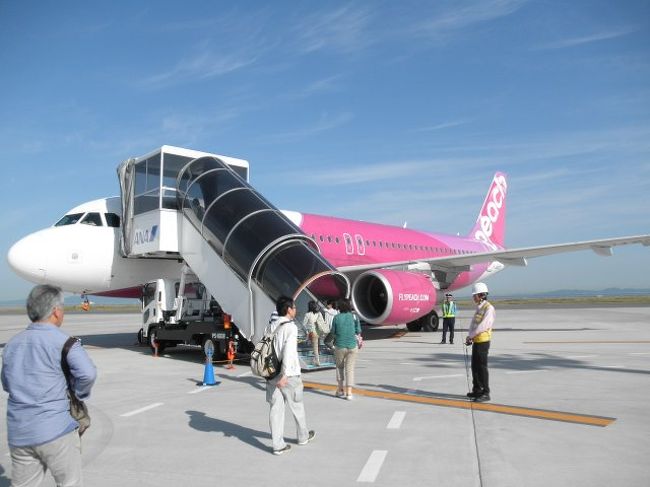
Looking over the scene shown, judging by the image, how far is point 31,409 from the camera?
10.2 ft

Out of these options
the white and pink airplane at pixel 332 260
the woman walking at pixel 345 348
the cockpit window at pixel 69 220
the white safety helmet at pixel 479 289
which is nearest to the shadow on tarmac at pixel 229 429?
the woman walking at pixel 345 348

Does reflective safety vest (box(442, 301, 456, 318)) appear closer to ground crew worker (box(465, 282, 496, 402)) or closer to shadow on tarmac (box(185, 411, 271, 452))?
ground crew worker (box(465, 282, 496, 402))

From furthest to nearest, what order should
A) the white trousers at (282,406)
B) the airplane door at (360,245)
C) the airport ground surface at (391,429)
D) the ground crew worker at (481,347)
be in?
the airplane door at (360,245) < the ground crew worker at (481,347) < the white trousers at (282,406) < the airport ground surface at (391,429)

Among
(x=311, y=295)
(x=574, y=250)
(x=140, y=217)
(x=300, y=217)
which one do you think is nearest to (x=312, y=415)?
(x=311, y=295)

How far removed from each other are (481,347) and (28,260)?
1016 cm

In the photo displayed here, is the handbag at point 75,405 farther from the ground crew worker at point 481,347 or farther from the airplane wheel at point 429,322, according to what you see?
the airplane wheel at point 429,322

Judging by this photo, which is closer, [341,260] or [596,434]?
[596,434]

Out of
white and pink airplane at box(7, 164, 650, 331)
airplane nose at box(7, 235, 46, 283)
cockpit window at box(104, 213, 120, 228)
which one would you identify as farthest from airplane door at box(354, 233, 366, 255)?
airplane nose at box(7, 235, 46, 283)

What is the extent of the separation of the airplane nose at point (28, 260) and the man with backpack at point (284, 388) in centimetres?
927

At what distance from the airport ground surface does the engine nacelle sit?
3400 mm

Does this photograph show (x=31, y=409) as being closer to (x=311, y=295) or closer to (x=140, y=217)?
(x=311, y=295)

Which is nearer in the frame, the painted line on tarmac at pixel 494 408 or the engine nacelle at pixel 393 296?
the painted line on tarmac at pixel 494 408

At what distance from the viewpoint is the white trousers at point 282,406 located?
16.6 ft

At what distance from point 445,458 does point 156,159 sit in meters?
10.0
